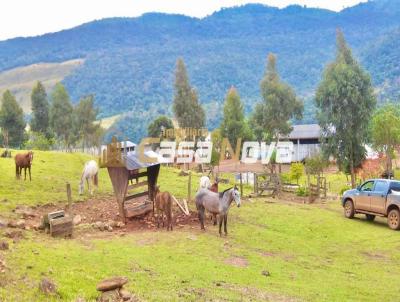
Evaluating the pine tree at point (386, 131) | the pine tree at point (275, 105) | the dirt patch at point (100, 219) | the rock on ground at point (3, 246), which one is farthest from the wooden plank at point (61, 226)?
the pine tree at point (386, 131)

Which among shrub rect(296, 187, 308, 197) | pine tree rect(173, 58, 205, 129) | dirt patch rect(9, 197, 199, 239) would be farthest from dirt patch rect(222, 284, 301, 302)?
pine tree rect(173, 58, 205, 129)

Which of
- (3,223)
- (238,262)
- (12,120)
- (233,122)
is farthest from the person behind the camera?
(12,120)

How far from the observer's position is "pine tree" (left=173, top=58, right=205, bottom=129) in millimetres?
79125

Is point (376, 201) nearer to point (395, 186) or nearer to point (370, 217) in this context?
point (395, 186)

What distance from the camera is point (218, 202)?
2086cm

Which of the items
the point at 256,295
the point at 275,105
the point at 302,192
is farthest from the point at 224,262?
the point at 275,105

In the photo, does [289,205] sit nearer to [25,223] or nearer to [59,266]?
[25,223]

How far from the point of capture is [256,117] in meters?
59.9

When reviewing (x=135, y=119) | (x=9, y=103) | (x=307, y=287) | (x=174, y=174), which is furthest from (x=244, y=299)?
(x=135, y=119)

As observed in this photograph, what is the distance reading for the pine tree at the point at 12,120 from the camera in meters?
84.6

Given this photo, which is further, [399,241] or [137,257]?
[399,241]

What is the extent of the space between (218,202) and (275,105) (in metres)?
38.6

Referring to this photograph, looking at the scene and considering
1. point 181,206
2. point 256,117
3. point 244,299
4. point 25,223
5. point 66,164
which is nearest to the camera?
point 244,299

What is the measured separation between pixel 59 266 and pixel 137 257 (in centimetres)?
291
